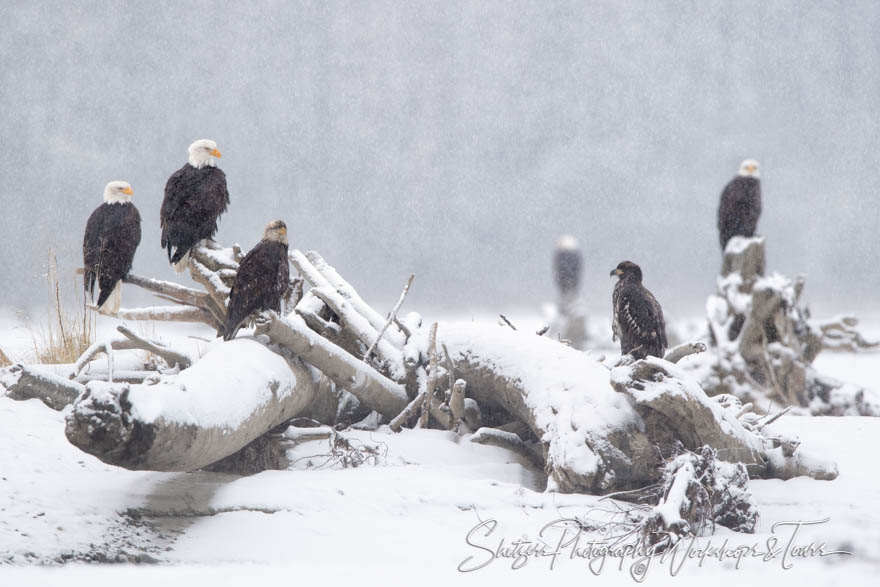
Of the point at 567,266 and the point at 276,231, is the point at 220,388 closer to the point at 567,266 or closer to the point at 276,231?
the point at 276,231

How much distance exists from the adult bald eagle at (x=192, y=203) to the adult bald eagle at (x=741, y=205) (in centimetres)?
524

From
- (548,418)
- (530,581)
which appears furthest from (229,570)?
(548,418)

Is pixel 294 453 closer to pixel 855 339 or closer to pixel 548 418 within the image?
pixel 548 418

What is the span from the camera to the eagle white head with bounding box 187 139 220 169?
401cm

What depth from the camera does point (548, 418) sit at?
7.97 feet

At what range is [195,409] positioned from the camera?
177cm

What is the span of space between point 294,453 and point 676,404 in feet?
4.23

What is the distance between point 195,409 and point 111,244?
2.31m

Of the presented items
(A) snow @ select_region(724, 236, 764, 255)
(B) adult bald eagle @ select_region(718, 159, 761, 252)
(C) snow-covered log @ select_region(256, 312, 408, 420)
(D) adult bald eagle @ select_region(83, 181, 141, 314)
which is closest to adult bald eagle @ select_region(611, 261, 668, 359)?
(C) snow-covered log @ select_region(256, 312, 408, 420)

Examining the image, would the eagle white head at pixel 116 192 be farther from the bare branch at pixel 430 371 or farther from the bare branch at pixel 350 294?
the bare branch at pixel 430 371

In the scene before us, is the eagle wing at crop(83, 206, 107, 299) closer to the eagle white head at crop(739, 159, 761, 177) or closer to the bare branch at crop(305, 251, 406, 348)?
the bare branch at crop(305, 251, 406, 348)

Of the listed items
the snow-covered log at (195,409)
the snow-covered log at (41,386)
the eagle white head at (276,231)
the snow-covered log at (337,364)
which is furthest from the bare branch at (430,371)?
the snow-covered log at (41,386)

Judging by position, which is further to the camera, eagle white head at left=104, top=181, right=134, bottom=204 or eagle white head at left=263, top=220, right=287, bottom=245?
eagle white head at left=104, top=181, right=134, bottom=204

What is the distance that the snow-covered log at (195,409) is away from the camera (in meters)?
1.46
